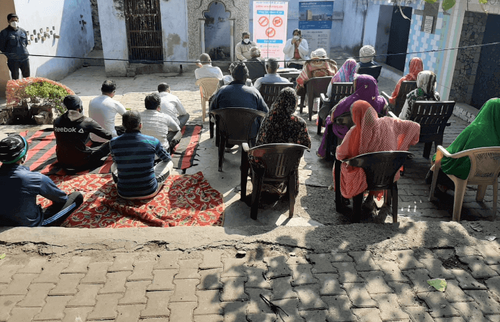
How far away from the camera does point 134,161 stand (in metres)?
4.55

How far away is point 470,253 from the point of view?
3.65m

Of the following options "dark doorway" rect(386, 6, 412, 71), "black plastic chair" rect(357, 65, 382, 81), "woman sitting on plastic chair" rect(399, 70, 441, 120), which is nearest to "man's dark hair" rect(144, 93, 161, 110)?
"woman sitting on plastic chair" rect(399, 70, 441, 120)

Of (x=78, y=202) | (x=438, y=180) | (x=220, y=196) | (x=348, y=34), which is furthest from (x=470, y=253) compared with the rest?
(x=348, y=34)

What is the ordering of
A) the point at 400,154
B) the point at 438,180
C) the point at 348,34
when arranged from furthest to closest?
1. the point at 348,34
2. the point at 438,180
3. the point at 400,154

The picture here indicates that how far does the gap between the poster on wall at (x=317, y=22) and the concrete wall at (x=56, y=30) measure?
7.41 m

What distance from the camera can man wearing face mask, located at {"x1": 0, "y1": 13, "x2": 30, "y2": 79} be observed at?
909 centimetres

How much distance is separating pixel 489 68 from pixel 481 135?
16.5ft

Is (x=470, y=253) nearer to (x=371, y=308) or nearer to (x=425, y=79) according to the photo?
(x=371, y=308)

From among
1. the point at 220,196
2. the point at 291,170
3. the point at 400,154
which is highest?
the point at 400,154

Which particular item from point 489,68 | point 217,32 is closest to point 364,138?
point 489,68

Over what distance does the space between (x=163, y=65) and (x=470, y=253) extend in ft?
37.4

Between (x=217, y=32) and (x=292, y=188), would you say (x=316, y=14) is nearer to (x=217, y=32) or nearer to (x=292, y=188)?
(x=217, y=32)

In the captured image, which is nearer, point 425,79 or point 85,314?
point 85,314

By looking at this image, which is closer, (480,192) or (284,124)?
(284,124)
